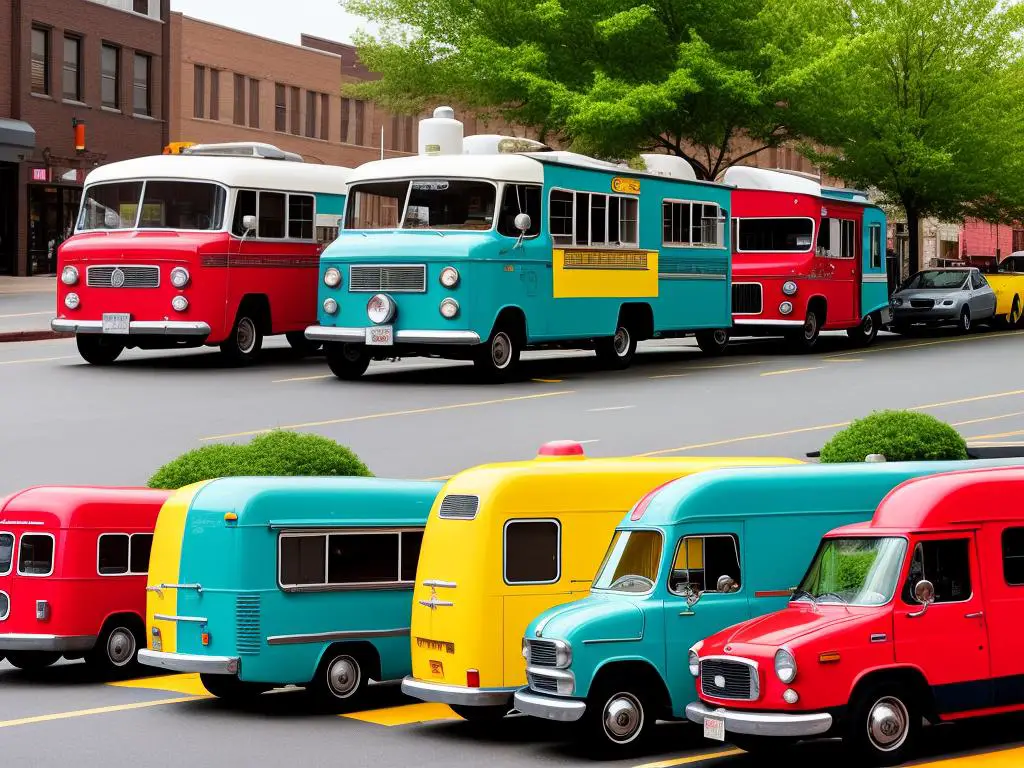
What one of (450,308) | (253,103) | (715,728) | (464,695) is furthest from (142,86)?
(715,728)

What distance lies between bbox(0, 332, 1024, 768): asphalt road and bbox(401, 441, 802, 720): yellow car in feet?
1.46

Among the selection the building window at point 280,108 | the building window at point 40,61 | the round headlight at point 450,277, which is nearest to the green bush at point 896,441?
the round headlight at point 450,277

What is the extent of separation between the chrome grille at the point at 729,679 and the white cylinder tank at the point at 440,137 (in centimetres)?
1917

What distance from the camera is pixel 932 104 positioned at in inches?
2025

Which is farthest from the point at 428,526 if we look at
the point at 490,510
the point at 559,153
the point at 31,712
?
the point at 559,153

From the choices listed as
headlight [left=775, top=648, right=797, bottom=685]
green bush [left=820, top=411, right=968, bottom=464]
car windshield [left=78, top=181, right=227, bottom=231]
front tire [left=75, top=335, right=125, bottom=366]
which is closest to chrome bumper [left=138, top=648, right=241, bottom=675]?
headlight [left=775, top=648, right=797, bottom=685]

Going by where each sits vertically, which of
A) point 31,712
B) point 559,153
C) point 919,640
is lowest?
point 31,712

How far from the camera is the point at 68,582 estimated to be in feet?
48.4

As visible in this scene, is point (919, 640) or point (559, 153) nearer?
point (919, 640)

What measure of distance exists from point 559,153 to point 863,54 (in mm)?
22213

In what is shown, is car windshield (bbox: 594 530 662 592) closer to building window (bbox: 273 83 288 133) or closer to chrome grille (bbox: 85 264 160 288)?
chrome grille (bbox: 85 264 160 288)

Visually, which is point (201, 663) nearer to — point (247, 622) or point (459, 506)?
point (247, 622)

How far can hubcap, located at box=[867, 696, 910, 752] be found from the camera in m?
10.7

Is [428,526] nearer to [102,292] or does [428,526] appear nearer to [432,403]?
[432,403]
